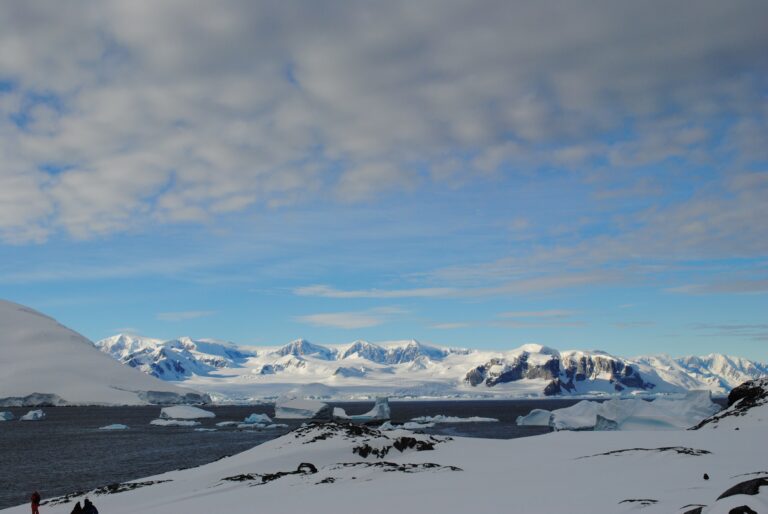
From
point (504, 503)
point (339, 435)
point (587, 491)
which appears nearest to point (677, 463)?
point (587, 491)

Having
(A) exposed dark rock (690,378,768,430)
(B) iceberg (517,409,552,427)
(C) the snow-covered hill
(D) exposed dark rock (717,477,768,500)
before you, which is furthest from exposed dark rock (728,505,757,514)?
(B) iceberg (517,409,552,427)

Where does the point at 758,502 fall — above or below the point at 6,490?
above

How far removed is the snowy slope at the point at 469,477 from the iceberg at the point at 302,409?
85736 millimetres

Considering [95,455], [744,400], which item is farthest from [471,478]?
[95,455]

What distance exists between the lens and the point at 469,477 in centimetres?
2556

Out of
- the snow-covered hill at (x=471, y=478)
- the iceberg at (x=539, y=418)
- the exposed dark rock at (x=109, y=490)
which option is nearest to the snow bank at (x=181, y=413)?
the iceberg at (x=539, y=418)

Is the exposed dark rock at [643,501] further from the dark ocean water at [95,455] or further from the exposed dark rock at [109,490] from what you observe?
the dark ocean water at [95,455]

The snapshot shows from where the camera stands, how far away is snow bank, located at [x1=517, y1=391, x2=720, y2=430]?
65.0 m

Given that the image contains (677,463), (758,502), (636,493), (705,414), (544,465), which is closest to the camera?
(758,502)

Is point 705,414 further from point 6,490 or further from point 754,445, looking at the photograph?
point 6,490

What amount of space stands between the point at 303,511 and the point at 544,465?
11.7 m

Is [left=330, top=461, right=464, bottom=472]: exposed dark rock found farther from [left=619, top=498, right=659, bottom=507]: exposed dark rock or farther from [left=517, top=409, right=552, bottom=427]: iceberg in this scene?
[left=517, top=409, right=552, bottom=427]: iceberg

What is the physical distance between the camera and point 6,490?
43.4 meters

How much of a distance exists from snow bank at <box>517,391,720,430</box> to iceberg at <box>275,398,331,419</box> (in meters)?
52.7
